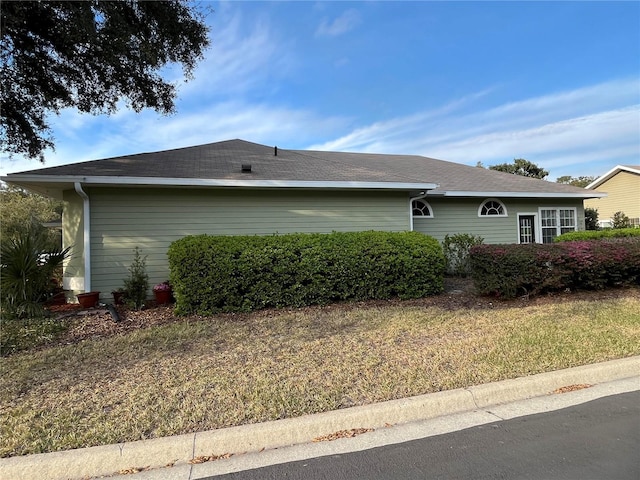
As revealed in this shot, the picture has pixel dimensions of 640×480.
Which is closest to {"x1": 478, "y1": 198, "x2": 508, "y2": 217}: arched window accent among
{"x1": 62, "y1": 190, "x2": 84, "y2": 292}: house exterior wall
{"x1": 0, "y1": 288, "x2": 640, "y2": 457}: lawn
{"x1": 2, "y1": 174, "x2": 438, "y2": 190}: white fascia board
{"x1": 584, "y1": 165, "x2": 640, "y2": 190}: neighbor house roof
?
{"x1": 2, "y1": 174, "x2": 438, "y2": 190}: white fascia board

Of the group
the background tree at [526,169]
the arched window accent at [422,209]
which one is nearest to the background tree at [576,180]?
the background tree at [526,169]

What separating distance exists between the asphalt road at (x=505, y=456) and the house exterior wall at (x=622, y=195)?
2658 centimetres

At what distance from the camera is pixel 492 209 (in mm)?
14039

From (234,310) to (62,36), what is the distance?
613 cm

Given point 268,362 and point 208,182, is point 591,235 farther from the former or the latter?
point 268,362

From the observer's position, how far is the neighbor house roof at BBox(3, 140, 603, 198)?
8.76 meters

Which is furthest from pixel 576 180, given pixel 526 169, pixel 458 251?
pixel 458 251

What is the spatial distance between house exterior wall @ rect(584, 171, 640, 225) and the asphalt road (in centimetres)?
2658

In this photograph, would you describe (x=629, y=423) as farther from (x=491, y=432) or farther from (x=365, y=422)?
(x=365, y=422)

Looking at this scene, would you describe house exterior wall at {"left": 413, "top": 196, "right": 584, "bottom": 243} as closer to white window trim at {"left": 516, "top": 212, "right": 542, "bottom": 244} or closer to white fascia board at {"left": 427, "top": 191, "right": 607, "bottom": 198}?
white window trim at {"left": 516, "top": 212, "right": 542, "bottom": 244}

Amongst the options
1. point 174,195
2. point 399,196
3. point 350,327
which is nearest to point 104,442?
point 350,327

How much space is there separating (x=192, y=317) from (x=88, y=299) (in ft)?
8.92

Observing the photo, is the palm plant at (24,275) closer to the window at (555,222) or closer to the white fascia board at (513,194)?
the white fascia board at (513,194)

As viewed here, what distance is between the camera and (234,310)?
763 cm
